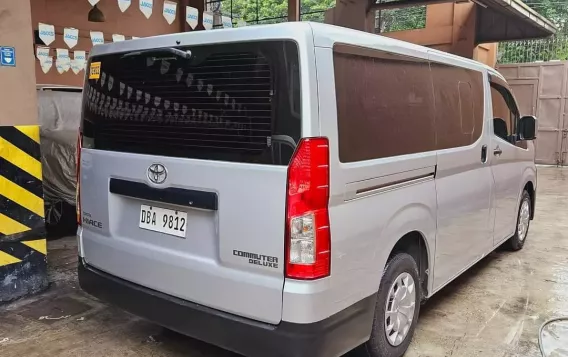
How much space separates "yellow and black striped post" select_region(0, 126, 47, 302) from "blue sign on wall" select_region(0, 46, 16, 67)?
0.47 m

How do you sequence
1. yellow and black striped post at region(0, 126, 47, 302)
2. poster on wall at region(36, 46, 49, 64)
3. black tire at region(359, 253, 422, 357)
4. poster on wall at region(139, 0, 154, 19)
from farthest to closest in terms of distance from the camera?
poster on wall at region(36, 46, 49, 64) → poster on wall at region(139, 0, 154, 19) → yellow and black striped post at region(0, 126, 47, 302) → black tire at region(359, 253, 422, 357)

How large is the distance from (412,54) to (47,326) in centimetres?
303

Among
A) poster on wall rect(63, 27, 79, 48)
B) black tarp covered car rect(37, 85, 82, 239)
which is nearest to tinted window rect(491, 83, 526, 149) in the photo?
black tarp covered car rect(37, 85, 82, 239)

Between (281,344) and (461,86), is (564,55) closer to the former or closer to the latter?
(461,86)

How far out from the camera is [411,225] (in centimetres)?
295

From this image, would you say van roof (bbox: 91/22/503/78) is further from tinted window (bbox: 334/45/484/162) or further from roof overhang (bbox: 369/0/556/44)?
roof overhang (bbox: 369/0/556/44)

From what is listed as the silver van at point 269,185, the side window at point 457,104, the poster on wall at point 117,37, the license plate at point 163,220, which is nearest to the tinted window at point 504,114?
the side window at point 457,104

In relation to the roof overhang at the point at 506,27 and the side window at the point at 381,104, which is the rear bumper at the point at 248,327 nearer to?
the side window at the point at 381,104

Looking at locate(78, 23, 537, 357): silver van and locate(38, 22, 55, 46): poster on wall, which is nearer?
locate(78, 23, 537, 357): silver van

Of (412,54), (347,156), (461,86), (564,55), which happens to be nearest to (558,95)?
(564,55)

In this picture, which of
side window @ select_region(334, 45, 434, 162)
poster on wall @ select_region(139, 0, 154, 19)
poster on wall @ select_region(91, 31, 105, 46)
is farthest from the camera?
poster on wall @ select_region(91, 31, 105, 46)

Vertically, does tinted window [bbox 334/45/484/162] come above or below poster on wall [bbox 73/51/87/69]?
below

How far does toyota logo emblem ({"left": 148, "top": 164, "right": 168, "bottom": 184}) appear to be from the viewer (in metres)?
2.58

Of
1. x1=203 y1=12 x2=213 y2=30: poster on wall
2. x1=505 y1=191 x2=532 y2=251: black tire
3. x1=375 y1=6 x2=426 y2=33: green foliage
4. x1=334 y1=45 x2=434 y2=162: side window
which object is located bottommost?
x1=505 y1=191 x2=532 y2=251: black tire
